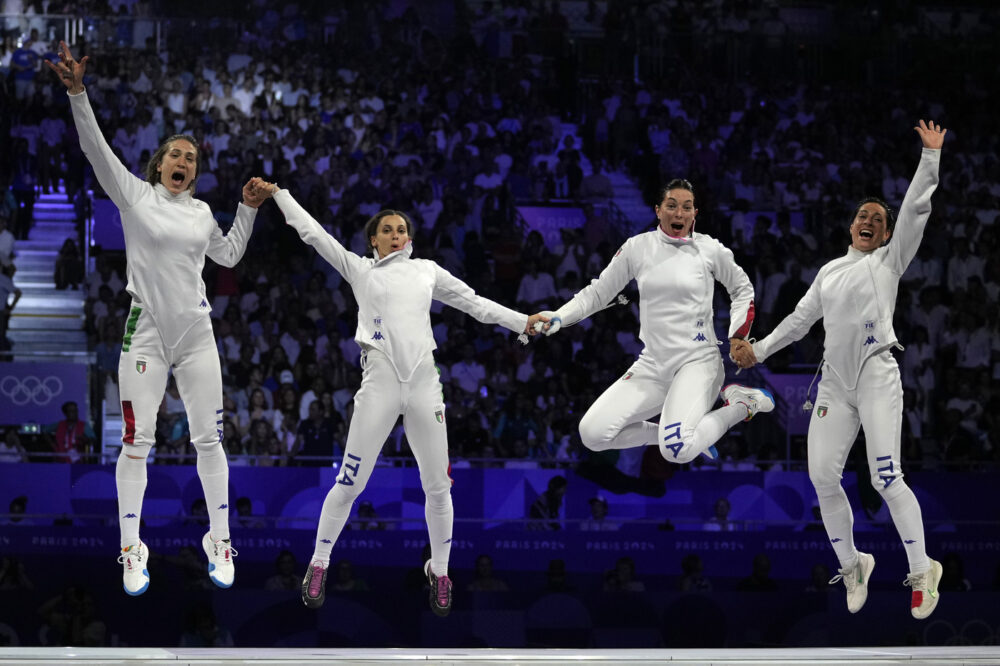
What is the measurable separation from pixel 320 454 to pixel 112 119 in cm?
628

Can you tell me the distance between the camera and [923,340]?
12.5 m

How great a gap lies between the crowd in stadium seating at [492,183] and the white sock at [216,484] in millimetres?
3638

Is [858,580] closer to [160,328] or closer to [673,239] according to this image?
[673,239]

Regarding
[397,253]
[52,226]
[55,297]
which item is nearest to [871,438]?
[397,253]

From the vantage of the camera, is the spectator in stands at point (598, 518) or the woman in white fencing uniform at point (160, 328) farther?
the spectator in stands at point (598, 518)

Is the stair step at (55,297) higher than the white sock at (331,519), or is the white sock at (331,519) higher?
the stair step at (55,297)

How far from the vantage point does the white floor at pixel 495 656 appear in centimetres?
671

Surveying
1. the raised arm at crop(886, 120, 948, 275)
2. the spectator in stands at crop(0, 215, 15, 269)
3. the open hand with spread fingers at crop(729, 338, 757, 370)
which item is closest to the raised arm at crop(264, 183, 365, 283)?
the open hand with spread fingers at crop(729, 338, 757, 370)

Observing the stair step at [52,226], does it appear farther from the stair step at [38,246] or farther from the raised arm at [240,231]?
the raised arm at [240,231]

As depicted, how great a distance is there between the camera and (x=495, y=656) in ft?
23.3

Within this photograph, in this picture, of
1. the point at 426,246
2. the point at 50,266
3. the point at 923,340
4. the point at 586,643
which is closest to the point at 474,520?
the point at 586,643

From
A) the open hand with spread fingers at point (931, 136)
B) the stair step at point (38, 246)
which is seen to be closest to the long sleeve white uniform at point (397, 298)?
the open hand with spread fingers at point (931, 136)

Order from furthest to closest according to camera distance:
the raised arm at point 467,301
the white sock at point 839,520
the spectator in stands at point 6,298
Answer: the spectator in stands at point 6,298
the raised arm at point 467,301
the white sock at point 839,520

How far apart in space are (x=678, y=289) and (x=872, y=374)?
4.18 feet
